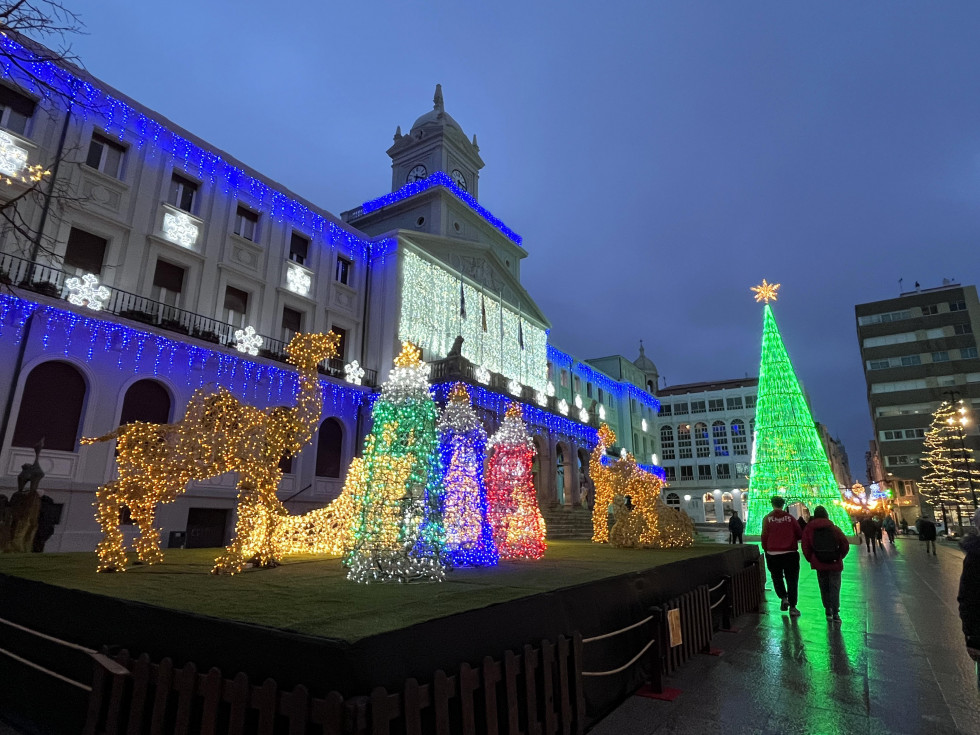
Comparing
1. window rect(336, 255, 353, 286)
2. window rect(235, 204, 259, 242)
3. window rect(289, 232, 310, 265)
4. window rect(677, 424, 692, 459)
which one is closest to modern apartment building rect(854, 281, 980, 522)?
window rect(677, 424, 692, 459)

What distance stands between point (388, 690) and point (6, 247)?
16.4m

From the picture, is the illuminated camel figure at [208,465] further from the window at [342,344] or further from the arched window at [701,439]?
the arched window at [701,439]

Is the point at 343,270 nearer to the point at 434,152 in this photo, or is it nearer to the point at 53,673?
the point at 434,152

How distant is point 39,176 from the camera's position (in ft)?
21.2

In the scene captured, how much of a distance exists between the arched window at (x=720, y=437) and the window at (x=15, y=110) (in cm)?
6149

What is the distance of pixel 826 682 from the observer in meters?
4.96

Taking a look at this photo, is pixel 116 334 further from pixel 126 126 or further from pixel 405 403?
pixel 405 403

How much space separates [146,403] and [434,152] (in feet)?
76.6

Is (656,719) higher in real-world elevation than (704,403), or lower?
→ lower

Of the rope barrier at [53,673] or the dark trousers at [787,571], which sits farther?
the dark trousers at [787,571]

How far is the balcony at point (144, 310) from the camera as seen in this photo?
43.0 feet

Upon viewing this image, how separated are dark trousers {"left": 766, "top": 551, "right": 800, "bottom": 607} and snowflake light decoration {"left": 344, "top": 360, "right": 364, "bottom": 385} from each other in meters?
16.8

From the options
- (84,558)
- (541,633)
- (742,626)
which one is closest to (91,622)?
(541,633)

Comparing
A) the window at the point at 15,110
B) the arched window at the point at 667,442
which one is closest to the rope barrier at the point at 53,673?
the window at the point at 15,110
